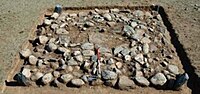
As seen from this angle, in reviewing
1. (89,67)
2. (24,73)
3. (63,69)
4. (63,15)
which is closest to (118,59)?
(89,67)

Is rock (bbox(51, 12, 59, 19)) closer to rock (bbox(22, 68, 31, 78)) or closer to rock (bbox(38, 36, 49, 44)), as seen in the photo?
rock (bbox(38, 36, 49, 44))

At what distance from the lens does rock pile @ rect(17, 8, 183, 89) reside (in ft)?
21.4

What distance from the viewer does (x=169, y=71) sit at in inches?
264

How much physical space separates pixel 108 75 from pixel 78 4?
3.45 meters

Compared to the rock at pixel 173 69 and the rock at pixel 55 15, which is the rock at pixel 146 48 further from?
the rock at pixel 55 15

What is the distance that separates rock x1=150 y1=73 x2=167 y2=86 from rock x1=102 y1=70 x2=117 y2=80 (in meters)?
0.71

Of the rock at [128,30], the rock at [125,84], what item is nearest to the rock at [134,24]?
the rock at [128,30]

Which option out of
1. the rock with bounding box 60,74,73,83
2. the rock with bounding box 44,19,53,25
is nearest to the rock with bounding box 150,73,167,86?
the rock with bounding box 60,74,73,83

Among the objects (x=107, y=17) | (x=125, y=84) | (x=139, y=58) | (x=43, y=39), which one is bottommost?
(x=125, y=84)

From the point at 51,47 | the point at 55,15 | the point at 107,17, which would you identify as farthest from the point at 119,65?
the point at 55,15

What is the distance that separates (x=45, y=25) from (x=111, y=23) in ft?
5.28

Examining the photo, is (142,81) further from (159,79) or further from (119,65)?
(119,65)

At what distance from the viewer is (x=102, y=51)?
7250 mm

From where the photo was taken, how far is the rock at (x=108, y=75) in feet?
21.2
